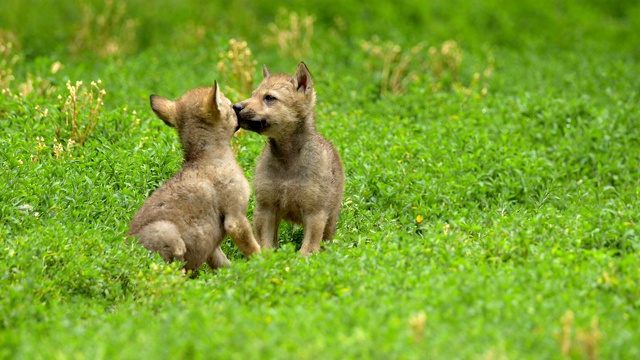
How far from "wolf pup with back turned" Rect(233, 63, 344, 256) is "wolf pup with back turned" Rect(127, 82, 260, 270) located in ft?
1.21

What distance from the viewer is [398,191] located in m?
10.8

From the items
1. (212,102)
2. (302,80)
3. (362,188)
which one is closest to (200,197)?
(212,102)

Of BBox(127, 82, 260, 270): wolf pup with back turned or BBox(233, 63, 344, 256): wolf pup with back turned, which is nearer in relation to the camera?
BBox(127, 82, 260, 270): wolf pup with back turned

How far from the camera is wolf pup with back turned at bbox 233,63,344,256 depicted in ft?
31.5

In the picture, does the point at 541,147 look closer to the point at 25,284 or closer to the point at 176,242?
the point at 176,242

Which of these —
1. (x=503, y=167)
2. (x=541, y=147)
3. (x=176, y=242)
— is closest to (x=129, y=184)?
(x=176, y=242)

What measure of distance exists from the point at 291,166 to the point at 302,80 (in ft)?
3.01

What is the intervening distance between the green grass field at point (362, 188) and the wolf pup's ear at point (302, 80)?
1449mm

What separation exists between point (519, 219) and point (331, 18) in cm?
1156

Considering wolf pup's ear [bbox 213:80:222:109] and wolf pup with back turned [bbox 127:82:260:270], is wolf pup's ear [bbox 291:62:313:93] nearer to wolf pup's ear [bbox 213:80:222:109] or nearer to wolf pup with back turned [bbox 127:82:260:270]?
wolf pup with back turned [bbox 127:82:260:270]

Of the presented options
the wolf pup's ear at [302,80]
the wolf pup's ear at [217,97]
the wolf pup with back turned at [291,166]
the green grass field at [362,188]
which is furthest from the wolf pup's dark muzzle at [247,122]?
the green grass field at [362,188]

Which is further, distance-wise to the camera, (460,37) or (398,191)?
(460,37)

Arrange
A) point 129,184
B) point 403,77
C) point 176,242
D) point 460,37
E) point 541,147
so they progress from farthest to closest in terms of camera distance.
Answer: point 460,37
point 403,77
point 541,147
point 129,184
point 176,242

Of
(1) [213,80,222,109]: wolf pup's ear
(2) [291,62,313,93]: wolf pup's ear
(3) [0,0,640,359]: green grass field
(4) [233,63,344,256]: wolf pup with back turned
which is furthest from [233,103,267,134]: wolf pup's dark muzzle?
(3) [0,0,640,359]: green grass field
